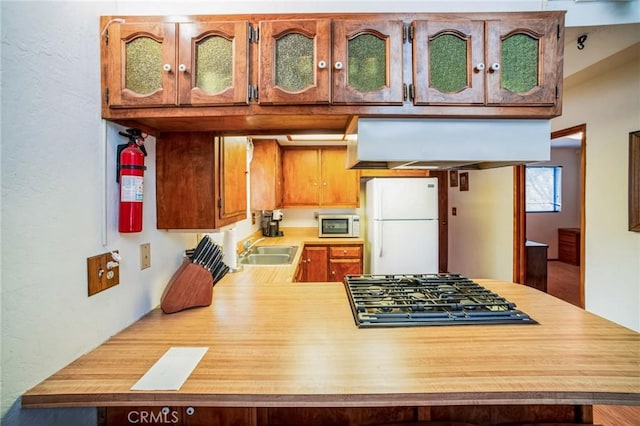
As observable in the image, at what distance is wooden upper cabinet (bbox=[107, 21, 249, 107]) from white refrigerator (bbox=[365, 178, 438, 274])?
2466 millimetres

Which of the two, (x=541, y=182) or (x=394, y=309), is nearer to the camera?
(x=394, y=309)

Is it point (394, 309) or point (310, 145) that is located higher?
point (310, 145)

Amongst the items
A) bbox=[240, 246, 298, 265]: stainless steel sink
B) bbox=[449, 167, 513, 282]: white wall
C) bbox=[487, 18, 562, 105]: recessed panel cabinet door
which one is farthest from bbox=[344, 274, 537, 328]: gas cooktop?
bbox=[449, 167, 513, 282]: white wall

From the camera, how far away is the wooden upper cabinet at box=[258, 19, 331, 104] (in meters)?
1.14

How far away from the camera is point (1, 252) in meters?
0.75

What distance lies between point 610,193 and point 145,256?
3.22m

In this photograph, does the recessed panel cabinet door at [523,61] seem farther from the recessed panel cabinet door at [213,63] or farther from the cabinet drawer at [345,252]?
the cabinet drawer at [345,252]

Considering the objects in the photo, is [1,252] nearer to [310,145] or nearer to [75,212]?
[75,212]

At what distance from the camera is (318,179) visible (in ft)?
12.6

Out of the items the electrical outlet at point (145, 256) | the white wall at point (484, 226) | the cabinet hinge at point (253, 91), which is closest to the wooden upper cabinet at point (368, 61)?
the cabinet hinge at point (253, 91)

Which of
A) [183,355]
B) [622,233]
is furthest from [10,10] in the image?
[622,233]

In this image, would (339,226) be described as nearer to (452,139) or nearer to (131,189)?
(452,139)

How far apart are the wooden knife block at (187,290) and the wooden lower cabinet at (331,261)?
2.18 m

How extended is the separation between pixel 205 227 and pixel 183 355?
0.61 m
